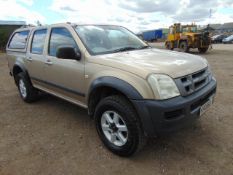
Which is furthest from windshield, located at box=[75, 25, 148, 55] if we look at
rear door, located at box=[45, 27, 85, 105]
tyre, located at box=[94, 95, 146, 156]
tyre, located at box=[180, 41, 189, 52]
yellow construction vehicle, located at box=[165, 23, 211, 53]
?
tyre, located at box=[180, 41, 189, 52]

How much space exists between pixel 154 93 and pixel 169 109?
24 centimetres

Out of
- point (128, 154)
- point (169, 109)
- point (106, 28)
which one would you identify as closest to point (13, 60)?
point (106, 28)

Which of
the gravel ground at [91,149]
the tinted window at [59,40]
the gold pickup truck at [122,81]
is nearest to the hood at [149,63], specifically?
the gold pickup truck at [122,81]

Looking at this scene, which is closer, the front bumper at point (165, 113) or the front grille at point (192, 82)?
the front bumper at point (165, 113)

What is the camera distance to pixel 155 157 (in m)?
3.06

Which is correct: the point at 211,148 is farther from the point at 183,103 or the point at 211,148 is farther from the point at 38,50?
the point at 38,50

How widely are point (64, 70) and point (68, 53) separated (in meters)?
0.51

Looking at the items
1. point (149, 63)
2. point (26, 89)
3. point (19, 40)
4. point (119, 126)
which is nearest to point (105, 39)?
point (149, 63)

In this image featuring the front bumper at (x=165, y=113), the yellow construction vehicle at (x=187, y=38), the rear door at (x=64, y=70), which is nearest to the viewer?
the front bumper at (x=165, y=113)

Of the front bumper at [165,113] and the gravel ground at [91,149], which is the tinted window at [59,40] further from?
the front bumper at [165,113]

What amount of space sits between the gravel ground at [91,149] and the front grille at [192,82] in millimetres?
881

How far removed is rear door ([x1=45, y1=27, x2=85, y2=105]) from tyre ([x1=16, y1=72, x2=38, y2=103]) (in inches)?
42.9

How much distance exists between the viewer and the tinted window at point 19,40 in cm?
531

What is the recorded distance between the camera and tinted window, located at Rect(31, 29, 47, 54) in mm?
4495
